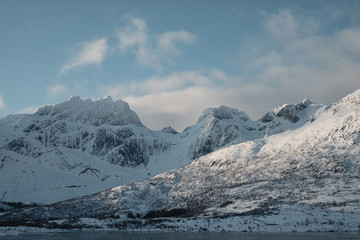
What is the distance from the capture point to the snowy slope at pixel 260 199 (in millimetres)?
127125

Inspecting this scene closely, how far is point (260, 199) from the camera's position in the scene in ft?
509

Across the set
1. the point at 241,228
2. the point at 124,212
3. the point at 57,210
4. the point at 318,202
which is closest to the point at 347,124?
the point at 318,202

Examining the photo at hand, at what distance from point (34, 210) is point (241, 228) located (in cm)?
10202

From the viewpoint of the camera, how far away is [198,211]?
159500mm

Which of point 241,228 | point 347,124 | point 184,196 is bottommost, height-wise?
point 241,228

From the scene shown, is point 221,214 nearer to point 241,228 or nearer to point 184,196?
point 241,228

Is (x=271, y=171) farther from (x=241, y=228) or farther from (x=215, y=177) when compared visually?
(x=241, y=228)

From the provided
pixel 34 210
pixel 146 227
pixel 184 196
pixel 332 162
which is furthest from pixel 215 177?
pixel 34 210

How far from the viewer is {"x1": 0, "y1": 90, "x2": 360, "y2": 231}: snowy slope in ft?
417

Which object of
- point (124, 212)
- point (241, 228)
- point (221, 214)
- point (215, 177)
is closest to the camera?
point (241, 228)

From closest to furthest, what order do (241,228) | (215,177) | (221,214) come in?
(241,228) → (221,214) → (215,177)

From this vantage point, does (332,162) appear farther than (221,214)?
Yes

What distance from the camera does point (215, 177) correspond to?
194500 millimetres

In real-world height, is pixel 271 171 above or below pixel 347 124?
below
